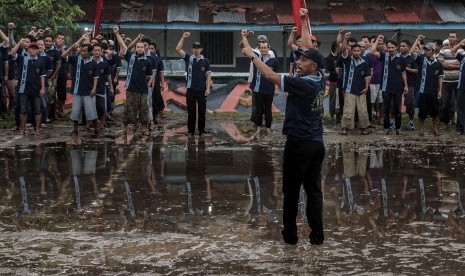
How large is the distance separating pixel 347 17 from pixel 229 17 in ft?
13.6

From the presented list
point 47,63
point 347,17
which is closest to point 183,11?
point 347,17

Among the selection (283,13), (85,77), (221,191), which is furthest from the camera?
(283,13)

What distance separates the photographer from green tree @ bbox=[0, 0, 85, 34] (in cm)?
2364

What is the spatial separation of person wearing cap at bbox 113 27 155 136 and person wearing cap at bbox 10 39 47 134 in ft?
5.49

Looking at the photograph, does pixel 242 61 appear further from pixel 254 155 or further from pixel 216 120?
pixel 254 155

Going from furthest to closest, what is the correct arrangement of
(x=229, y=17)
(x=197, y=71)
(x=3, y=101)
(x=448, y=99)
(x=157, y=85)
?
1. (x=229, y=17)
2. (x=3, y=101)
3. (x=157, y=85)
4. (x=448, y=99)
5. (x=197, y=71)

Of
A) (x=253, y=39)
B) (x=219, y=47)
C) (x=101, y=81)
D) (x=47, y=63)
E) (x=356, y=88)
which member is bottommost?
(x=356, y=88)

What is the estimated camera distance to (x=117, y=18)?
31297mm

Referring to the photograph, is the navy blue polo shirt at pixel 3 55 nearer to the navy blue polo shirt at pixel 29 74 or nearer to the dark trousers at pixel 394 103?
the navy blue polo shirt at pixel 29 74

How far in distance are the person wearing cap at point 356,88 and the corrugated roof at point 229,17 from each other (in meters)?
12.6

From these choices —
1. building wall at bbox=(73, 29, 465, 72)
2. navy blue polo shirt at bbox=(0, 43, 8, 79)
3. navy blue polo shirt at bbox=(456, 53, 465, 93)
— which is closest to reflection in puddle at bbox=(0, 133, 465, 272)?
navy blue polo shirt at bbox=(456, 53, 465, 93)

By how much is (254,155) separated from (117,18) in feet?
56.0

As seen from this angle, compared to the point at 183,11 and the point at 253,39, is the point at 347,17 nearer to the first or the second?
the point at 253,39

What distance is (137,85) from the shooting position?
60.2ft
